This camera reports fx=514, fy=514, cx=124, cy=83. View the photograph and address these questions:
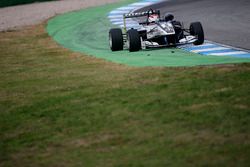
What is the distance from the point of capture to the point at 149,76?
11109 mm

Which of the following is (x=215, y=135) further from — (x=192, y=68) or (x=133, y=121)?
(x=192, y=68)

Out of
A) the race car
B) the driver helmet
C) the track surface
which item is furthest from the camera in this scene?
the track surface

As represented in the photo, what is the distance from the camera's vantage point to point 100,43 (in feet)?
53.7

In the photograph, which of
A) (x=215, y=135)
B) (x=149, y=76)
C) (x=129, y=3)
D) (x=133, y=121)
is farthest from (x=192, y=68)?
(x=129, y=3)

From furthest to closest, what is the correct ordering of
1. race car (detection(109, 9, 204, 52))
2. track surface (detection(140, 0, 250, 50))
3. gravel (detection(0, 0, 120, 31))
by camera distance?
1. gravel (detection(0, 0, 120, 31))
2. track surface (detection(140, 0, 250, 50))
3. race car (detection(109, 9, 204, 52))

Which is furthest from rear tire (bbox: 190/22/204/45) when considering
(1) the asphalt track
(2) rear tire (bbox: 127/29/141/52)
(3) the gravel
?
(3) the gravel

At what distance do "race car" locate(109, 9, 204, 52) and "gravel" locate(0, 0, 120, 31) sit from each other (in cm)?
854

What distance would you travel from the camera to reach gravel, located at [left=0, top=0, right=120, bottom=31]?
22.2 meters

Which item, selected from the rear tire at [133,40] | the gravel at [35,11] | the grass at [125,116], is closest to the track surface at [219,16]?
the rear tire at [133,40]

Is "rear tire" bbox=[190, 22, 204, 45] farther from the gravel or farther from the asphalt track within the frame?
the gravel

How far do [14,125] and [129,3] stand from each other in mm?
17205

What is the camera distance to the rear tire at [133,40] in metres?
13.6

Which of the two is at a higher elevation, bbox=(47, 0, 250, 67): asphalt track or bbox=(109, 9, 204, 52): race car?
bbox=(109, 9, 204, 52): race car

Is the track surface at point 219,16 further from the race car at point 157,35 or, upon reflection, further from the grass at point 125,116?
the grass at point 125,116
